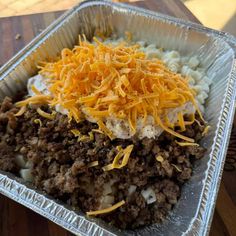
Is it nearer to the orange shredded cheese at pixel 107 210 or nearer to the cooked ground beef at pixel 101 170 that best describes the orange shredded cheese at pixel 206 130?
the cooked ground beef at pixel 101 170

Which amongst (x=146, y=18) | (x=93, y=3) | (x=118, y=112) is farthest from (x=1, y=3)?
(x=118, y=112)

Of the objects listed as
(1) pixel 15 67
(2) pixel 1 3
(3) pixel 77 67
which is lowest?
(2) pixel 1 3

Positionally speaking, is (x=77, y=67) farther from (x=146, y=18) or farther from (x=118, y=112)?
(x=146, y=18)

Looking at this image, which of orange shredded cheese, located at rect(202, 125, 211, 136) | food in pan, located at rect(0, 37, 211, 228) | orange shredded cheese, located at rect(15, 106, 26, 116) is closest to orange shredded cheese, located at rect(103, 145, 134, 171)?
food in pan, located at rect(0, 37, 211, 228)

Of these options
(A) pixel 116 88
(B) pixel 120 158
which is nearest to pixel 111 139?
(B) pixel 120 158

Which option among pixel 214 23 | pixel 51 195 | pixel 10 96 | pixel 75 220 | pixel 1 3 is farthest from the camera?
pixel 1 3

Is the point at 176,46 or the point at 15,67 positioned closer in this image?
the point at 15,67

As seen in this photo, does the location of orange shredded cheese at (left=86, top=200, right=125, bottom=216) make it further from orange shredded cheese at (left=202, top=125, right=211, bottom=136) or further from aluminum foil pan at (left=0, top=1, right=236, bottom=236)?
orange shredded cheese at (left=202, top=125, right=211, bottom=136)

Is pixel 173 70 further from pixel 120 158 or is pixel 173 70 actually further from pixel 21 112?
pixel 21 112
